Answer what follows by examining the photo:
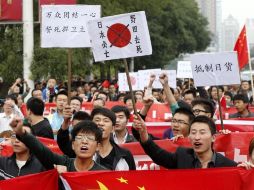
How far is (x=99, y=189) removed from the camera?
18.2 ft

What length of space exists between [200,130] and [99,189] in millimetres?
938

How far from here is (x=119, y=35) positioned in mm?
7180

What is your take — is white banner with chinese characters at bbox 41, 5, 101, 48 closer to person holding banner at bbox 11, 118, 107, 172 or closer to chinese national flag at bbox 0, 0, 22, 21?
person holding banner at bbox 11, 118, 107, 172

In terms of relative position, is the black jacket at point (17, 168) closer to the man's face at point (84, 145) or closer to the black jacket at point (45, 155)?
the black jacket at point (45, 155)

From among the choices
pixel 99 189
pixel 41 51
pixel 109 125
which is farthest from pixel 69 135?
pixel 41 51

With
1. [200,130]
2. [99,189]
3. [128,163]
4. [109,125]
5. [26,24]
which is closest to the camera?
[99,189]

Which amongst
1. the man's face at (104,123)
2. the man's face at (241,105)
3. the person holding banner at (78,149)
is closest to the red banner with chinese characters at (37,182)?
the person holding banner at (78,149)

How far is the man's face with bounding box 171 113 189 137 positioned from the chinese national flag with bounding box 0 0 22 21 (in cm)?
1489

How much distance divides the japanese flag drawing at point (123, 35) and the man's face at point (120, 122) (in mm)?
764

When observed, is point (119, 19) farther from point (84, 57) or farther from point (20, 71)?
point (84, 57)

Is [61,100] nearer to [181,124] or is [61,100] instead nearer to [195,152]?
[181,124]

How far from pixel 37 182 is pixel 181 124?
1.97 m

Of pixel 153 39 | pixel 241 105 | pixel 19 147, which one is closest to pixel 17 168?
pixel 19 147

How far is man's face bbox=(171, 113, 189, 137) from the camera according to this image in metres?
7.14
